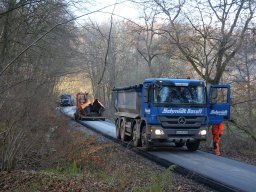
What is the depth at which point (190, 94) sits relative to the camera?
18.0 metres

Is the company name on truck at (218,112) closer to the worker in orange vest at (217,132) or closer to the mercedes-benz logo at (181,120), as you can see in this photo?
the worker in orange vest at (217,132)

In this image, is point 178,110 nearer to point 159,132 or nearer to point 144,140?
point 159,132

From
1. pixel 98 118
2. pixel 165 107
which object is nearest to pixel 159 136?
pixel 165 107

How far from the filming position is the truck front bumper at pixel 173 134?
17422mm

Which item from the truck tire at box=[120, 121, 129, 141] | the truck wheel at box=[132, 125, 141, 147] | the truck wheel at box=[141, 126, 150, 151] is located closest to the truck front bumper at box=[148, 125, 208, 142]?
the truck wheel at box=[141, 126, 150, 151]

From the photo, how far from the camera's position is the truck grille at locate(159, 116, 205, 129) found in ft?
57.6

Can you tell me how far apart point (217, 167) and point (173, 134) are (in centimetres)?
383

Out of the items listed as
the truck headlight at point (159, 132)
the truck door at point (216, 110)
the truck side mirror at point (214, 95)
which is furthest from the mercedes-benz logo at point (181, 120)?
the truck side mirror at point (214, 95)

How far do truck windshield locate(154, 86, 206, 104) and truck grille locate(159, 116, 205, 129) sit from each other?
63 cm

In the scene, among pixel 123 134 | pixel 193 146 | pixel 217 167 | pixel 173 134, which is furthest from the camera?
pixel 123 134

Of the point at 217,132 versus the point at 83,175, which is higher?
the point at 217,132

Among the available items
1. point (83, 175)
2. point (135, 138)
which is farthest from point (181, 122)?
point (83, 175)

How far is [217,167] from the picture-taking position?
13938mm

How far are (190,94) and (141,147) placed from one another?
337cm
